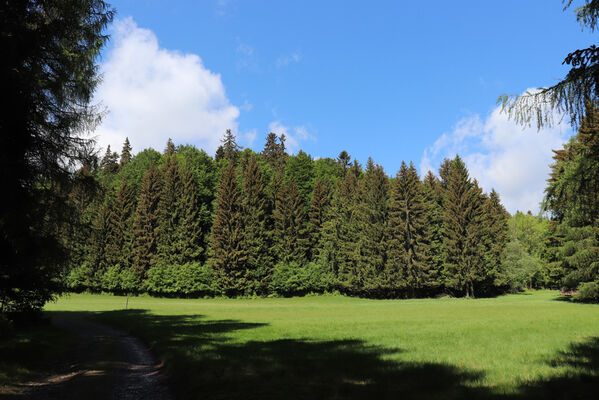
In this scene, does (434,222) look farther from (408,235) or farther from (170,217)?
(170,217)

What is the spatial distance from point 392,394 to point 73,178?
11.3 metres

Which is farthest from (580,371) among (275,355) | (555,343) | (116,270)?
(116,270)

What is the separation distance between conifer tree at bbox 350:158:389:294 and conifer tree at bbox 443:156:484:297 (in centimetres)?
1019

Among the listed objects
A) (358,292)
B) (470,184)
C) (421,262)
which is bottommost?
(358,292)

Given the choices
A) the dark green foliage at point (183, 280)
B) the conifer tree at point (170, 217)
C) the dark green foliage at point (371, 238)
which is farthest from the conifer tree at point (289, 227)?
the conifer tree at point (170, 217)

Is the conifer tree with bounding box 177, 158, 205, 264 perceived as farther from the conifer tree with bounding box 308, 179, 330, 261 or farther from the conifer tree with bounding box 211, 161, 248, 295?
the conifer tree with bounding box 308, 179, 330, 261

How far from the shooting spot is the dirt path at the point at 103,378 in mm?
7621

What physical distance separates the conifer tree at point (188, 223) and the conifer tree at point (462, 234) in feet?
137

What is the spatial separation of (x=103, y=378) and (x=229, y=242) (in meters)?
52.9

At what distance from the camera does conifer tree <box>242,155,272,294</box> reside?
2409 inches

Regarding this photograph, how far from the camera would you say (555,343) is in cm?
1258

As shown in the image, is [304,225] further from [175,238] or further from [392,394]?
[392,394]

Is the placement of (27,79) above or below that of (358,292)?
above

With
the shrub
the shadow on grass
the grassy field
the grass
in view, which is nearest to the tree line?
the shrub
